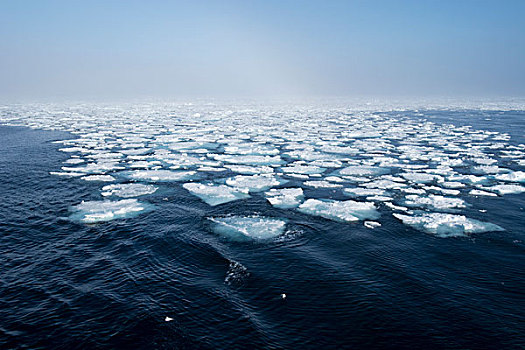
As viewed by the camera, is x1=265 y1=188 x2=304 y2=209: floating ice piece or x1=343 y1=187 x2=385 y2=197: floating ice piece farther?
x1=343 y1=187 x2=385 y2=197: floating ice piece

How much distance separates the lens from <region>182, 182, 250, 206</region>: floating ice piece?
868cm

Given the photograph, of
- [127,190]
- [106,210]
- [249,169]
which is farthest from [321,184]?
[106,210]

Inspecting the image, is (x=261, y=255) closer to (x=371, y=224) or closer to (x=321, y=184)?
(x=371, y=224)

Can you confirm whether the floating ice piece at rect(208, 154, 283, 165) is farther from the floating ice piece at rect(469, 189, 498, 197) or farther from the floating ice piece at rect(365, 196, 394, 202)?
the floating ice piece at rect(469, 189, 498, 197)

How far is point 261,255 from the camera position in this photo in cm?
603

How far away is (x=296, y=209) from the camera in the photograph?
8133 millimetres

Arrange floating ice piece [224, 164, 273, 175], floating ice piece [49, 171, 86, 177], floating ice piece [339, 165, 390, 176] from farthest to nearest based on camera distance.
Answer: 1. floating ice piece [224, 164, 273, 175]
2. floating ice piece [339, 165, 390, 176]
3. floating ice piece [49, 171, 86, 177]

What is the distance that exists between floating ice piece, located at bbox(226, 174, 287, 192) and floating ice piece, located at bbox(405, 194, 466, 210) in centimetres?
347

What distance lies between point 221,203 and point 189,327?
171 inches

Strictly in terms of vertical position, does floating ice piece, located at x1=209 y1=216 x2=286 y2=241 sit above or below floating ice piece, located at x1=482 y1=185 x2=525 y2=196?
below

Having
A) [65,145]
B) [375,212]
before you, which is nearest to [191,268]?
[375,212]

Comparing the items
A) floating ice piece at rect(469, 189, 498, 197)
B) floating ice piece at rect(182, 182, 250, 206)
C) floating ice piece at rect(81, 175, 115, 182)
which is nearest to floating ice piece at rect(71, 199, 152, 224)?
floating ice piece at rect(182, 182, 250, 206)

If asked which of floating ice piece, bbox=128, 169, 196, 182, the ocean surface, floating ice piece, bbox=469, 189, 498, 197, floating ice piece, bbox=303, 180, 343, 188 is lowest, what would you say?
the ocean surface

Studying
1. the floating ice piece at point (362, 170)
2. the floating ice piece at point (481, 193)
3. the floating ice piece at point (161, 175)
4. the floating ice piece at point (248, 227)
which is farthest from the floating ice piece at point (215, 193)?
the floating ice piece at point (481, 193)
